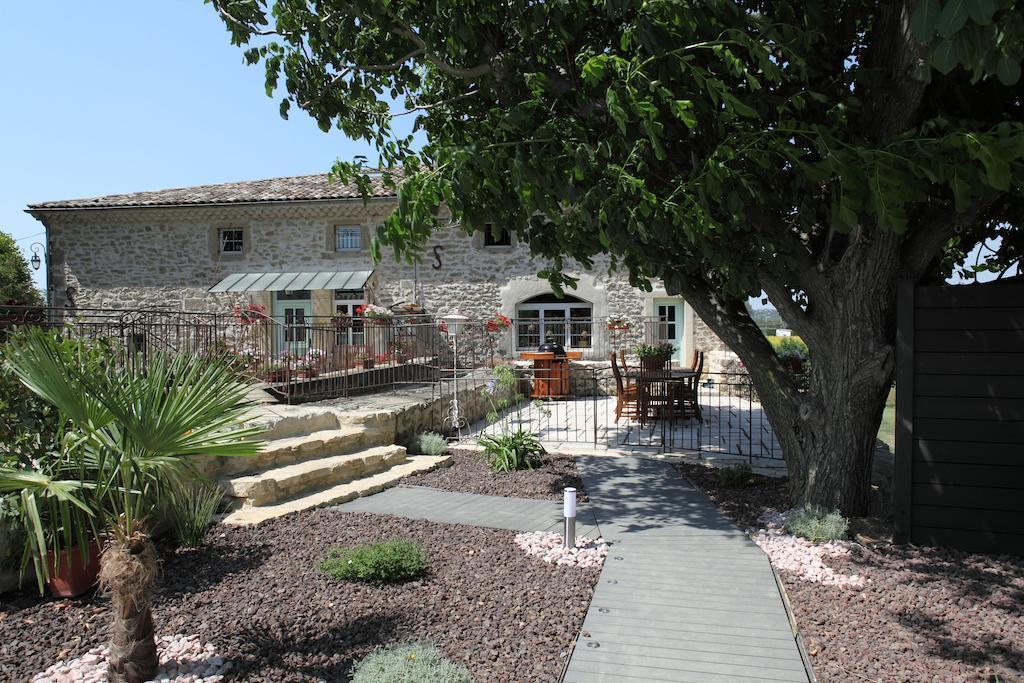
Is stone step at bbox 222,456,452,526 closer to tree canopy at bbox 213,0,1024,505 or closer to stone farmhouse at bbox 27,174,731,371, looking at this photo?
tree canopy at bbox 213,0,1024,505

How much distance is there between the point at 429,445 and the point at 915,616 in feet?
17.9

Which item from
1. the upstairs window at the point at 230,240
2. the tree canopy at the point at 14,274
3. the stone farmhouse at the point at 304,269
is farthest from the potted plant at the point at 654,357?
the tree canopy at the point at 14,274

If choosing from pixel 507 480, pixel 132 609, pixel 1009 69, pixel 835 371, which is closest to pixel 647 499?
pixel 507 480

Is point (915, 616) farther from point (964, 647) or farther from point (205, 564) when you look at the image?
point (205, 564)

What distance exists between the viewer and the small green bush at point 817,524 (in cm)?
482

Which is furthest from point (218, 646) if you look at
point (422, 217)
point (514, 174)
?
point (514, 174)

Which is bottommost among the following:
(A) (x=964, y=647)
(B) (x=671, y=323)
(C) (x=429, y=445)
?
(A) (x=964, y=647)

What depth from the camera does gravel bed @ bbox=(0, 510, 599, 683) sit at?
320cm

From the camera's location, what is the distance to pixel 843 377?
16.8 feet

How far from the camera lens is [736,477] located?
6.55m

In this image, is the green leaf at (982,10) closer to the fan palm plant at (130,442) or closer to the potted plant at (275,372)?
the fan palm plant at (130,442)

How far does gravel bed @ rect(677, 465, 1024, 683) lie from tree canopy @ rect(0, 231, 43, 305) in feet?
66.5

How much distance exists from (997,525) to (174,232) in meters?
17.3

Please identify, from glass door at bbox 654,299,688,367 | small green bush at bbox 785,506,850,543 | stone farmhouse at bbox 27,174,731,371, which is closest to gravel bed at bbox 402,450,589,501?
small green bush at bbox 785,506,850,543
